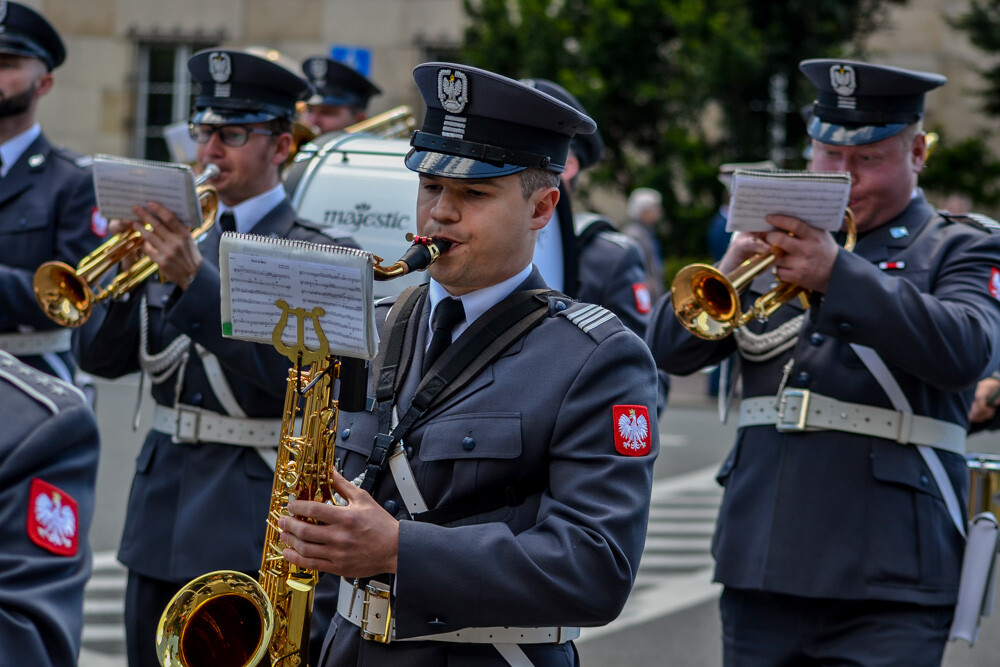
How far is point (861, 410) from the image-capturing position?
157 inches

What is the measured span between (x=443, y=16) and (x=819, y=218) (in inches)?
706

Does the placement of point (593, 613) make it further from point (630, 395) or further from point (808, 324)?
point (808, 324)

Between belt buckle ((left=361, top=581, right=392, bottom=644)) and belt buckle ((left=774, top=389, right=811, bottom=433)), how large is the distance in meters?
1.62

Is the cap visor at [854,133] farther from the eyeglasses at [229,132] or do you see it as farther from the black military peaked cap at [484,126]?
the eyeglasses at [229,132]

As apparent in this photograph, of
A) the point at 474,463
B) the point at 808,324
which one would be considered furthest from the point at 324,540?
the point at 808,324

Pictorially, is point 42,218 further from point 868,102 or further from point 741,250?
point 868,102

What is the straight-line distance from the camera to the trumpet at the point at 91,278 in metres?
4.39

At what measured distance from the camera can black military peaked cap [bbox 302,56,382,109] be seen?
674 cm

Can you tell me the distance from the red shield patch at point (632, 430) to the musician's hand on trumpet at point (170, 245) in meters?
1.72

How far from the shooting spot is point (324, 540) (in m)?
2.52

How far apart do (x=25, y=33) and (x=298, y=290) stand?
3.56 meters

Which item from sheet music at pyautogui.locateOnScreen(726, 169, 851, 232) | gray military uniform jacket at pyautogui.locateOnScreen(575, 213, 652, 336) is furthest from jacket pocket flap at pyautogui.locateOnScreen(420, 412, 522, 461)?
gray military uniform jacket at pyautogui.locateOnScreen(575, 213, 652, 336)

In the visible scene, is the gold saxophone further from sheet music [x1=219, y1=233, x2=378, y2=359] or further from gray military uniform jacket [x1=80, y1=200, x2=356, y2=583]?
gray military uniform jacket [x1=80, y1=200, x2=356, y2=583]

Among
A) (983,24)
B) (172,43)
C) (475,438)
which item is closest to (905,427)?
(475,438)
